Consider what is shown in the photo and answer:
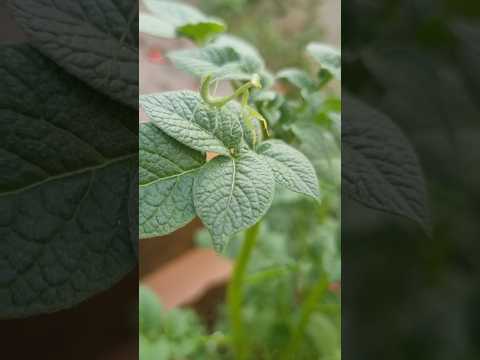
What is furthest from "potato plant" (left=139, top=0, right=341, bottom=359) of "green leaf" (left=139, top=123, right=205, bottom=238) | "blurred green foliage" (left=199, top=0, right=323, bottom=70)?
"blurred green foliage" (left=199, top=0, right=323, bottom=70)

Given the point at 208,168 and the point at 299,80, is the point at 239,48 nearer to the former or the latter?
the point at 299,80

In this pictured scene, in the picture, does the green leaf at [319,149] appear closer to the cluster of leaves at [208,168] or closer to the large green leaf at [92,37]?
the cluster of leaves at [208,168]

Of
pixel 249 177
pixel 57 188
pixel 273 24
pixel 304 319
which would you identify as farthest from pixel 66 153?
pixel 273 24

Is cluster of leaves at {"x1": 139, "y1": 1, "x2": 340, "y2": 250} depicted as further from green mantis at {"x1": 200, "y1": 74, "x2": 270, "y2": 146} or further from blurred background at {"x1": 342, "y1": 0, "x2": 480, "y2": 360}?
blurred background at {"x1": 342, "y1": 0, "x2": 480, "y2": 360}

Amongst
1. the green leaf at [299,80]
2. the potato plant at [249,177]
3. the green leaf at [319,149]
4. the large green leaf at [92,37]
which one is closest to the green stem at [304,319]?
the potato plant at [249,177]

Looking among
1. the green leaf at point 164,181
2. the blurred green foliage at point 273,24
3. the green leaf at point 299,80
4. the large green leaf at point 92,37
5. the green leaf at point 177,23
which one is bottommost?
the blurred green foliage at point 273,24

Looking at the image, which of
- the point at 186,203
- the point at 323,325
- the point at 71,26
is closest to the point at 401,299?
the point at 323,325

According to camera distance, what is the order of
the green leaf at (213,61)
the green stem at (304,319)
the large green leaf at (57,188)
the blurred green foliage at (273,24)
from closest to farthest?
the large green leaf at (57,188) < the green leaf at (213,61) < the green stem at (304,319) < the blurred green foliage at (273,24)
